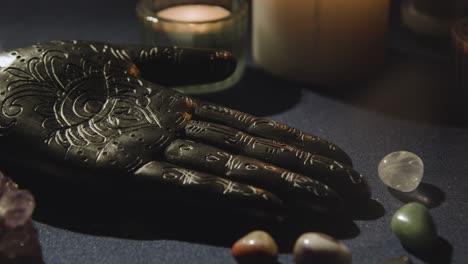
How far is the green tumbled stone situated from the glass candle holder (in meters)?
0.35

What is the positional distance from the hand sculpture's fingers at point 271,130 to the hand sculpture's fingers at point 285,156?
17mm

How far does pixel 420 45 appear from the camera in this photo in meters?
1.01

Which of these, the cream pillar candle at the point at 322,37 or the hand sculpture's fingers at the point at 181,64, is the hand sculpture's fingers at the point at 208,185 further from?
the cream pillar candle at the point at 322,37

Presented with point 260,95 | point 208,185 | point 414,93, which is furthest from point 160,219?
point 414,93

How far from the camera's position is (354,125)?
81 centimetres

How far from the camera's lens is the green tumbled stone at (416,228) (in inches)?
A: 23.3

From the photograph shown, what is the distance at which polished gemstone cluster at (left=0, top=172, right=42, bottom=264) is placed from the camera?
0.54m

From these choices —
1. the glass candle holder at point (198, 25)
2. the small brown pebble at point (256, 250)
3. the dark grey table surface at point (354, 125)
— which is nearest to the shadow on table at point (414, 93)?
the dark grey table surface at point (354, 125)

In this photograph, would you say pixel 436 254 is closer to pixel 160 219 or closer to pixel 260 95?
pixel 160 219

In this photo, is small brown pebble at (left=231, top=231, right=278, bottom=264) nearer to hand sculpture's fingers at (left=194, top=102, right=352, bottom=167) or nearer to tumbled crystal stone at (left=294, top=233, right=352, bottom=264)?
tumbled crystal stone at (left=294, top=233, right=352, bottom=264)

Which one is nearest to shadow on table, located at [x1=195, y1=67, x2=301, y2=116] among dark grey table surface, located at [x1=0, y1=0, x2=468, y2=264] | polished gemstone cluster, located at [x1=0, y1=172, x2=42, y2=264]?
dark grey table surface, located at [x1=0, y1=0, x2=468, y2=264]

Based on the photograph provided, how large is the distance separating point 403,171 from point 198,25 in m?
0.31

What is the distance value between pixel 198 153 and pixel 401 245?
191 millimetres

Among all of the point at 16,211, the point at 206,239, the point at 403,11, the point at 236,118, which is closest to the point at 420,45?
the point at 403,11
